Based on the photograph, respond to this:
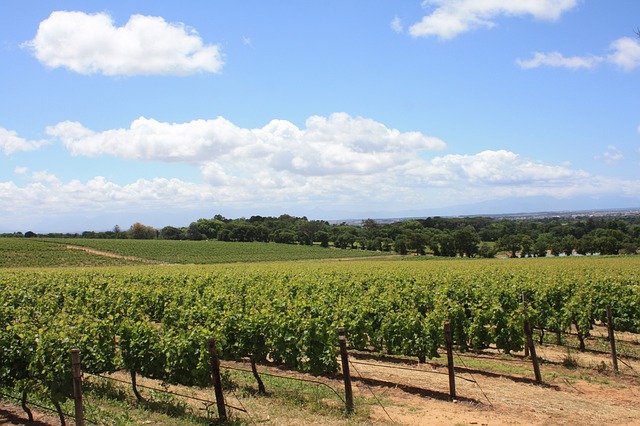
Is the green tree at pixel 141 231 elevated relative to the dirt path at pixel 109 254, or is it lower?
elevated

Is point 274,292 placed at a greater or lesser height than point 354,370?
greater

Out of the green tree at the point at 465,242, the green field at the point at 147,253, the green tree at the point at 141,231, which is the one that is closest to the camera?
the green field at the point at 147,253

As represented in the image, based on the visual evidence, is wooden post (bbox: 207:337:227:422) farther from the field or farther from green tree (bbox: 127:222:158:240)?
green tree (bbox: 127:222:158:240)

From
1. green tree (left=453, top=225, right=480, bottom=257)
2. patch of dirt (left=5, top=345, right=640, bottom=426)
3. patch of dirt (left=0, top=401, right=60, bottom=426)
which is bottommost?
green tree (left=453, top=225, right=480, bottom=257)

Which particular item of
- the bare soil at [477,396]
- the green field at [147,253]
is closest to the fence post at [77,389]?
the bare soil at [477,396]

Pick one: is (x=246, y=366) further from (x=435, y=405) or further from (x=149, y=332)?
(x=435, y=405)

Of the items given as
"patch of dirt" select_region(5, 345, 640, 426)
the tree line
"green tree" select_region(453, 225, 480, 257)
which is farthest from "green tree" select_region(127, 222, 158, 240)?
"patch of dirt" select_region(5, 345, 640, 426)

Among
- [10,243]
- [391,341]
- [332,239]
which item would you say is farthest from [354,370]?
[332,239]

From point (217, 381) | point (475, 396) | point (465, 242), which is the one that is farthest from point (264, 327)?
point (465, 242)

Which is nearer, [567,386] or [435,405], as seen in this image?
[435,405]

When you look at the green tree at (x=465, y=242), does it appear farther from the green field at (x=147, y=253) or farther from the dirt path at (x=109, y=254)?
the dirt path at (x=109, y=254)

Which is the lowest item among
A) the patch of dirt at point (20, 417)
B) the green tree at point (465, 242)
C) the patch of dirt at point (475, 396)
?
the green tree at point (465, 242)

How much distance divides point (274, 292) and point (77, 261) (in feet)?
194

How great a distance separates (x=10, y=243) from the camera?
241ft
